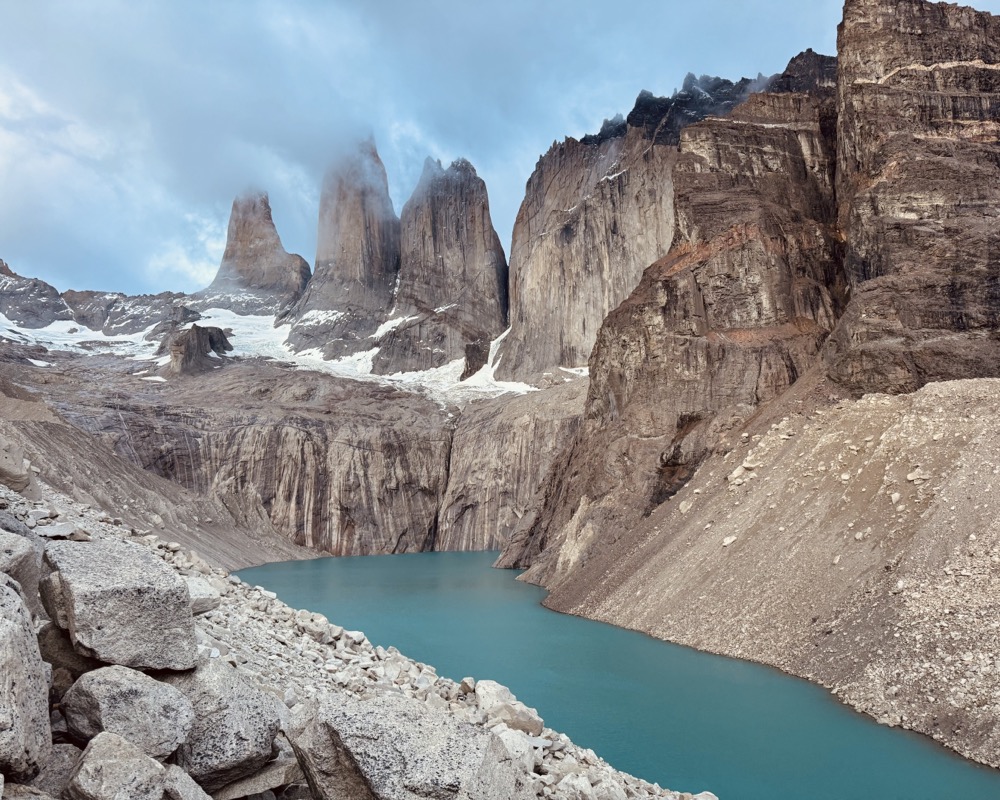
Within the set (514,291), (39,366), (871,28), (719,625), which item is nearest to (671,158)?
(514,291)

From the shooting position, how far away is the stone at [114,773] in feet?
15.6

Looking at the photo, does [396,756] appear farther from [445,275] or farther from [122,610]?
[445,275]

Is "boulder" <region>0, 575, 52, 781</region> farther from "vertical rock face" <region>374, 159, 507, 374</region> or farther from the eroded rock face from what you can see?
"vertical rock face" <region>374, 159, 507, 374</region>

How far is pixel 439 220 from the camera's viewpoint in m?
120

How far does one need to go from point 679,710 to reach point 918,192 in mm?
29082

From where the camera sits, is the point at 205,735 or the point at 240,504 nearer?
the point at 205,735

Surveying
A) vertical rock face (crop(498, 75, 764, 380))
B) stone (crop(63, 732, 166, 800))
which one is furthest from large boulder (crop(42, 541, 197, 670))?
vertical rock face (crop(498, 75, 764, 380))

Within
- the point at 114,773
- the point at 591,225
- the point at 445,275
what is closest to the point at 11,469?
the point at 114,773

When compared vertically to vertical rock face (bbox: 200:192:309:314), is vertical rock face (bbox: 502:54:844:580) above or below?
below

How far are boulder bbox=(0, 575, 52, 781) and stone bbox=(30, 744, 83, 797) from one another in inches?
4.8

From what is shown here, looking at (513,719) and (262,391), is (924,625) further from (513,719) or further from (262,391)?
(262,391)

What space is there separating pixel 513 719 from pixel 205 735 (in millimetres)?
5054

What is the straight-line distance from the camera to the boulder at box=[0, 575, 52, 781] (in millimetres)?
4457

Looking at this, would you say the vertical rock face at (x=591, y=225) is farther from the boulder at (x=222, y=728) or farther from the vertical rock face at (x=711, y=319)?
the boulder at (x=222, y=728)
